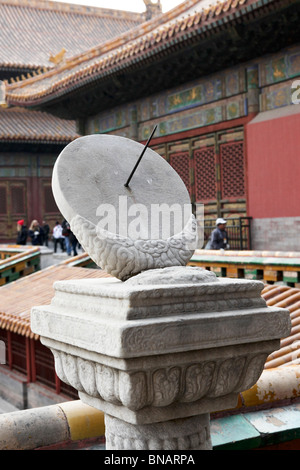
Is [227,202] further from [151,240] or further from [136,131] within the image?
[151,240]

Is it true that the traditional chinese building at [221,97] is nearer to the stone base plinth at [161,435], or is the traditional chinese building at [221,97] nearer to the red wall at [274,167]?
the red wall at [274,167]

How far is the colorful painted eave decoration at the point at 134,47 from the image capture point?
31.3 ft

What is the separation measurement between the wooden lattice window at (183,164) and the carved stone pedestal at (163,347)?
1086 centimetres

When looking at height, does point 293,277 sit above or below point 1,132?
below

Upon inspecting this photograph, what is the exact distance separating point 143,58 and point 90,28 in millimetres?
16632

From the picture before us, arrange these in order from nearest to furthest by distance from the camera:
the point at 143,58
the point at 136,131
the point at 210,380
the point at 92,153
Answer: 1. the point at 210,380
2. the point at 92,153
3. the point at 143,58
4. the point at 136,131

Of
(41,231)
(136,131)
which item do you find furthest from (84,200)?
(41,231)

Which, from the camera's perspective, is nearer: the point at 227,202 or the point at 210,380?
the point at 210,380

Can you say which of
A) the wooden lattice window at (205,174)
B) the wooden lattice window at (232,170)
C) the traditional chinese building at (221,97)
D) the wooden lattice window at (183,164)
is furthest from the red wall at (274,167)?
the wooden lattice window at (183,164)

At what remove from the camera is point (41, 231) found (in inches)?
762

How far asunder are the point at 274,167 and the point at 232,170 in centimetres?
133

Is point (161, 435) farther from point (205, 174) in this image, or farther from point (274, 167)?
point (205, 174)

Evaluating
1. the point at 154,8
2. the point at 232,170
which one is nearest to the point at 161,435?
the point at 232,170

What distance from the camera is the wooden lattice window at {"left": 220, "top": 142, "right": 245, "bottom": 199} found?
38.6 feet
